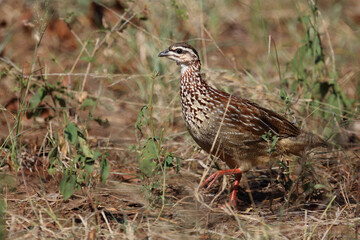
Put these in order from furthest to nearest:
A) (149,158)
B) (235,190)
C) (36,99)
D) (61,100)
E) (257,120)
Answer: (61,100)
(36,99)
(235,190)
(257,120)
(149,158)

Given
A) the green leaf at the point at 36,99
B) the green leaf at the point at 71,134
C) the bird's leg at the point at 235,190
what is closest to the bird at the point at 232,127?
the bird's leg at the point at 235,190

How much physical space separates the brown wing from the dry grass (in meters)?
0.16

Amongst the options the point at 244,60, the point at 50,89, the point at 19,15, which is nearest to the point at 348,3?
the point at 244,60

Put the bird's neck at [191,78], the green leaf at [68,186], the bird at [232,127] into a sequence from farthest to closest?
the bird's neck at [191,78], the bird at [232,127], the green leaf at [68,186]

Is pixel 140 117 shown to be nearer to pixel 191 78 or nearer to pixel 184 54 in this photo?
pixel 191 78

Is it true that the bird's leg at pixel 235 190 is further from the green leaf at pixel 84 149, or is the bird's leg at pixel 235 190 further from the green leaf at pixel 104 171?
the green leaf at pixel 84 149

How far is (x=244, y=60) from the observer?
9375mm

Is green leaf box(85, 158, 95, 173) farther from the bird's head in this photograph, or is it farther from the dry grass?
the bird's head

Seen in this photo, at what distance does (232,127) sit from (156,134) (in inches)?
61.6

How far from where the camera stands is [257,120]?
Result: 5500 mm

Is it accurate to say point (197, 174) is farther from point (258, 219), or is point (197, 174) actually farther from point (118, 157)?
point (258, 219)

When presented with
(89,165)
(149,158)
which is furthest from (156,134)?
(89,165)

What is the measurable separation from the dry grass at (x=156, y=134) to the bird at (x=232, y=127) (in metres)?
0.21

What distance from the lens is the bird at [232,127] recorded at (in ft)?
17.5
